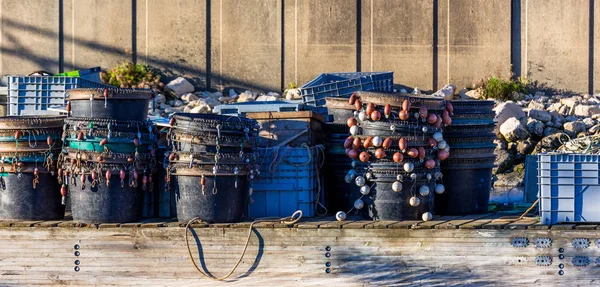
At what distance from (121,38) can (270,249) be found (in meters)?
11.1

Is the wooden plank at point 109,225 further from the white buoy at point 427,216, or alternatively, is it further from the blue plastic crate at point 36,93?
the white buoy at point 427,216

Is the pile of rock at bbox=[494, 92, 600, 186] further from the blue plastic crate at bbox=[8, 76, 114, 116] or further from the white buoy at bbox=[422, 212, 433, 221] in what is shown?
the blue plastic crate at bbox=[8, 76, 114, 116]

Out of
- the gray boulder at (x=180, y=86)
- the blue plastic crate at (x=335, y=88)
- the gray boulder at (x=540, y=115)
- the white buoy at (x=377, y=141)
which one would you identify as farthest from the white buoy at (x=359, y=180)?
the gray boulder at (x=180, y=86)

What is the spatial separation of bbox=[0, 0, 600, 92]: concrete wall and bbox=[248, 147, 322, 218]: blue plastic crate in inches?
376

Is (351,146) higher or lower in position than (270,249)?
higher

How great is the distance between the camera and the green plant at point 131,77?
16.7m

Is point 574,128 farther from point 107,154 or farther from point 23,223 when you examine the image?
point 23,223

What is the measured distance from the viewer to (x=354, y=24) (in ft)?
55.4

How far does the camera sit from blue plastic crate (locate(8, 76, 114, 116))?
885cm

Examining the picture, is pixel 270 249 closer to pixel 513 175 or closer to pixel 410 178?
pixel 410 178

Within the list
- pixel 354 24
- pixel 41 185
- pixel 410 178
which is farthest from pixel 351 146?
pixel 354 24

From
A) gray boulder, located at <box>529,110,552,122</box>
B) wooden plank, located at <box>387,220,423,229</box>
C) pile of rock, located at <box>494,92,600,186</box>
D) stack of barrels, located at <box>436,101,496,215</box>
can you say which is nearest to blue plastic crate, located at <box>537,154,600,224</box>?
stack of barrels, located at <box>436,101,496,215</box>

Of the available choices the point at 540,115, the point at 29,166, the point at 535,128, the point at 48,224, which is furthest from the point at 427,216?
the point at 540,115

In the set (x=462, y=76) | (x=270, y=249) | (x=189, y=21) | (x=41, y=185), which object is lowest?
(x=270, y=249)
